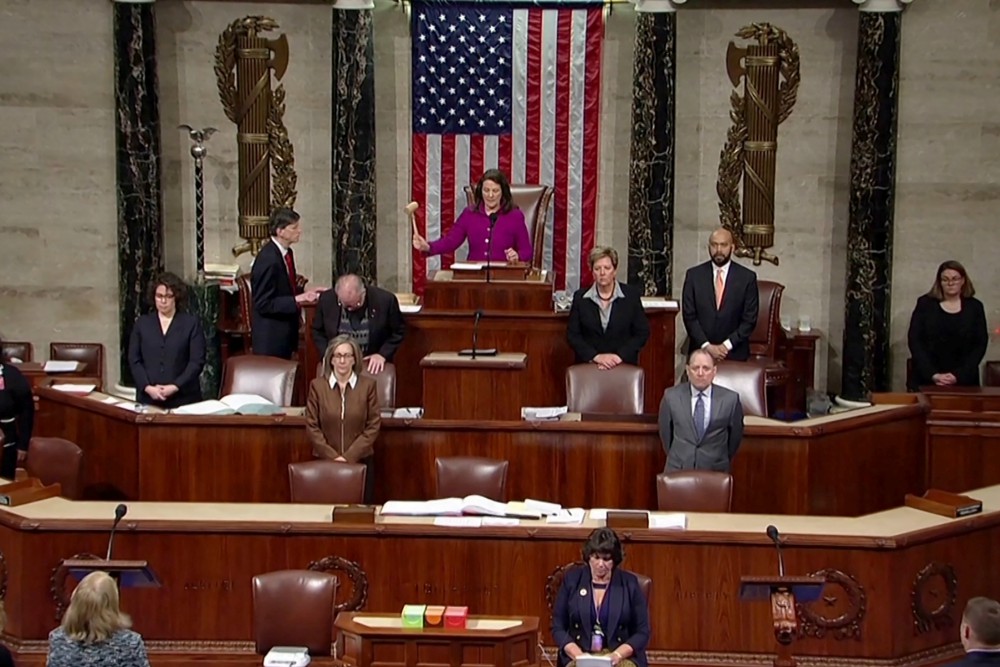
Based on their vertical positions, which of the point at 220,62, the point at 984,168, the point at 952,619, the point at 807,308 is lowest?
the point at 952,619

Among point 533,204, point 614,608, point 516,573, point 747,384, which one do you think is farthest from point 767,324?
point 614,608

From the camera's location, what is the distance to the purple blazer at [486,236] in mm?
11742

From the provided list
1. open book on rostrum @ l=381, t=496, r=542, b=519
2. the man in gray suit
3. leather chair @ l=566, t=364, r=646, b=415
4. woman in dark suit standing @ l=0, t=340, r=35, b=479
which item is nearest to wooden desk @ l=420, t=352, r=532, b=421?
leather chair @ l=566, t=364, r=646, b=415

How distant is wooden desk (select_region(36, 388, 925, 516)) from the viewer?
985 centimetres

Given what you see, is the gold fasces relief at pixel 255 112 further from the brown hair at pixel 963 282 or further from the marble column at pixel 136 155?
the brown hair at pixel 963 282

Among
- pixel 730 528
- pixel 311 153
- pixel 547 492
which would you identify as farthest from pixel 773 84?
pixel 730 528

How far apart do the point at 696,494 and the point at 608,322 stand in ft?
7.52

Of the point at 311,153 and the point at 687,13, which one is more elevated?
the point at 687,13

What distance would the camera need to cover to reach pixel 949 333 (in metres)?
11.5

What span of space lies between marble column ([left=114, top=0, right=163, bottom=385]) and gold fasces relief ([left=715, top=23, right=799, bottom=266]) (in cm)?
494

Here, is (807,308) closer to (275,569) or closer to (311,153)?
(311,153)

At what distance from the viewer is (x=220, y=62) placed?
46.2 feet

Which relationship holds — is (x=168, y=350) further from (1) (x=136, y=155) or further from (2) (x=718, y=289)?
(2) (x=718, y=289)

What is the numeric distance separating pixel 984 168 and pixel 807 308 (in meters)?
1.93
